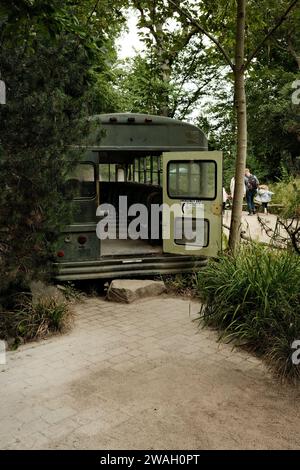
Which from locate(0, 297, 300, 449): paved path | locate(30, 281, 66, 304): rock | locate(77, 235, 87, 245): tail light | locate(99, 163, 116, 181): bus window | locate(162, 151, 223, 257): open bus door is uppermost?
locate(99, 163, 116, 181): bus window

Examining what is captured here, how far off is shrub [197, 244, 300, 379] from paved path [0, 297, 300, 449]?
0.75ft

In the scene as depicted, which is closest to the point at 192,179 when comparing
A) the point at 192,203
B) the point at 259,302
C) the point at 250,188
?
the point at 192,203

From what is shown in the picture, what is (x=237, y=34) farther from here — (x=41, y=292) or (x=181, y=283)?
(x=41, y=292)

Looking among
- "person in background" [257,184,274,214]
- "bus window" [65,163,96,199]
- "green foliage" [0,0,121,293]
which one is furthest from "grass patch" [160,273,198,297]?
"person in background" [257,184,274,214]

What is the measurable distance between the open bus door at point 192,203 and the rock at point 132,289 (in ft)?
2.69

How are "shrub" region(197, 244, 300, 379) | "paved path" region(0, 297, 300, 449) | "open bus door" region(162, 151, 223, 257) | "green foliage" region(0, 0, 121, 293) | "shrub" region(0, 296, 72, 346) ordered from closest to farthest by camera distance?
"paved path" region(0, 297, 300, 449), "green foliage" region(0, 0, 121, 293), "shrub" region(197, 244, 300, 379), "shrub" region(0, 296, 72, 346), "open bus door" region(162, 151, 223, 257)

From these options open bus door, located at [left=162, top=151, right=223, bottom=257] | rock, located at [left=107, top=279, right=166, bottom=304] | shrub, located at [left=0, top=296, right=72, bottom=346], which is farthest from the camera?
open bus door, located at [left=162, top=151, right=223, bottom=257]

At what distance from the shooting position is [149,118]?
303 inches

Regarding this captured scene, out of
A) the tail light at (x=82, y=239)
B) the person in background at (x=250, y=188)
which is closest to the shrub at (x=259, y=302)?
the tail light at (x=82, y=239)

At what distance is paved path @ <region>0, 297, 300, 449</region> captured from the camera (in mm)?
3438

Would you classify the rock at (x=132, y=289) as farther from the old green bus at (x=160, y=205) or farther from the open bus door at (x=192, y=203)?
the open bus door at (x=192, y=203)

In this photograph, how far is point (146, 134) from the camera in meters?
7.70

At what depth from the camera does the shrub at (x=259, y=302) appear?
4.65 m

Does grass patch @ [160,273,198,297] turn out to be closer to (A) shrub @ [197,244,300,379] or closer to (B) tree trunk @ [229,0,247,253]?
(B) tree trunk @ [229,0,247,253]
